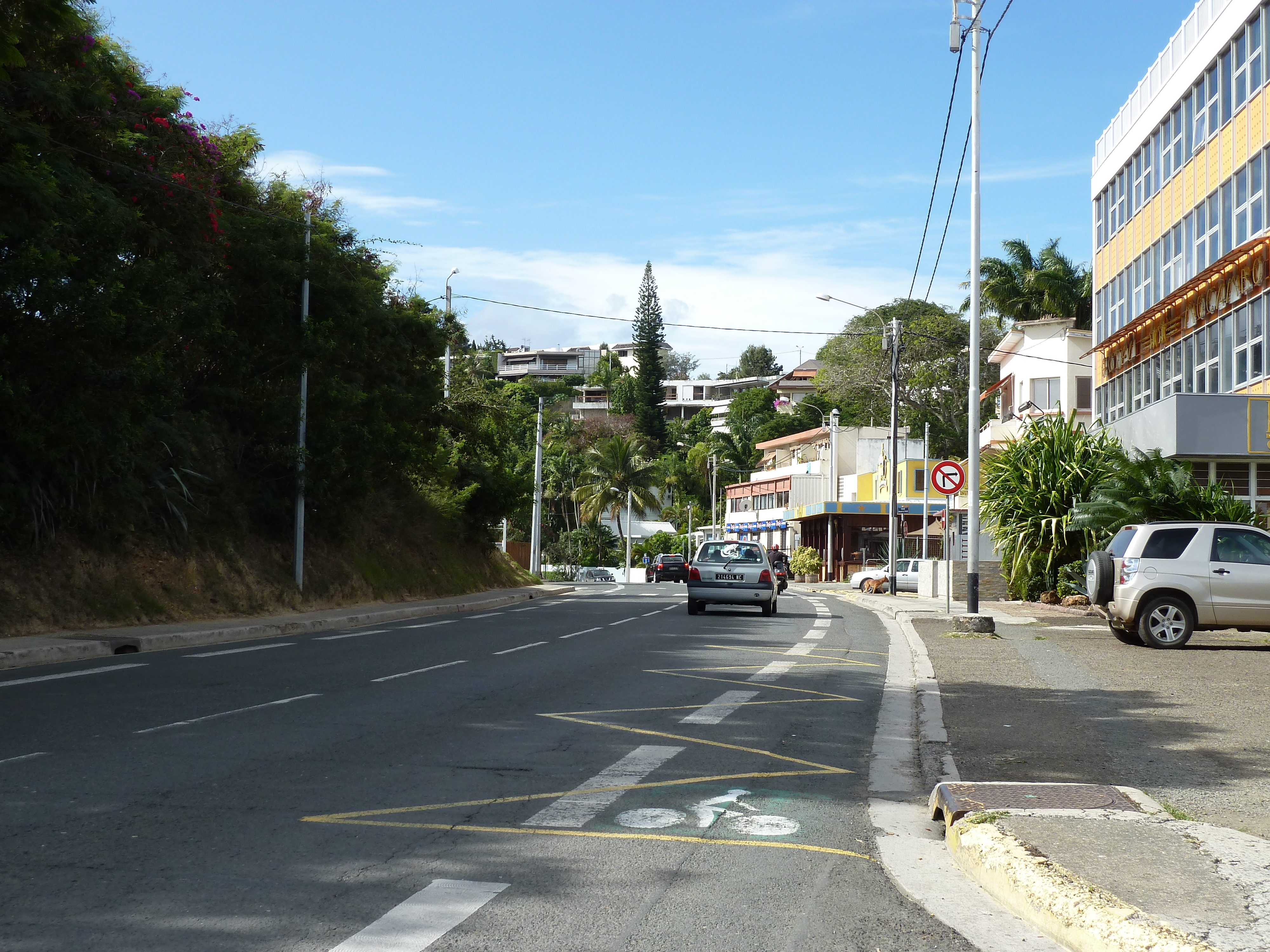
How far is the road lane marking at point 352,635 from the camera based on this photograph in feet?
63.1

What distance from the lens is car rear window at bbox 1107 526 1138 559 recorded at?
17.6 metres

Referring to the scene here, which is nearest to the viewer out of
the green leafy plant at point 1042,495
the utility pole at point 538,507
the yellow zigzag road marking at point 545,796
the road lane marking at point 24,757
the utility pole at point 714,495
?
the yellow zigzag road marking at point 545,796

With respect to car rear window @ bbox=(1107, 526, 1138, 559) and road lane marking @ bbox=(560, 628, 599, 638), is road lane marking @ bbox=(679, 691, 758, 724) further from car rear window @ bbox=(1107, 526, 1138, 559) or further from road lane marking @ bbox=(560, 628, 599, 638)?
car rear window @ bbox=(1107, 526, 1138, 559)

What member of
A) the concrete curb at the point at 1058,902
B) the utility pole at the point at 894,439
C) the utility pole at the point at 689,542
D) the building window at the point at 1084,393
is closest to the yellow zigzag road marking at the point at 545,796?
the concrete curb at the point at 1058,902

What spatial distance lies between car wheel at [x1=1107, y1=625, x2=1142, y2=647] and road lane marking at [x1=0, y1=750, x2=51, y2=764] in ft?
47.3

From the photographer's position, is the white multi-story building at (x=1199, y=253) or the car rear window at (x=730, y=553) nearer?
the white multi-story building at (x=1199, y=253)

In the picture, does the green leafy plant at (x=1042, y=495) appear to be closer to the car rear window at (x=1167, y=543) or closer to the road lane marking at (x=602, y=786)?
the car rear window at (x=1167, y=543)

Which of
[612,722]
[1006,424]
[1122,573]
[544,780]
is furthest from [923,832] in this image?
[1006,424]

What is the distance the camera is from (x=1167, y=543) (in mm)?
17359

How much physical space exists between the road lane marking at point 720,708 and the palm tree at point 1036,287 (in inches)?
1953

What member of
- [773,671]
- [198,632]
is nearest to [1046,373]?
[773,671]

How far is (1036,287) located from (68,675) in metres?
53.4

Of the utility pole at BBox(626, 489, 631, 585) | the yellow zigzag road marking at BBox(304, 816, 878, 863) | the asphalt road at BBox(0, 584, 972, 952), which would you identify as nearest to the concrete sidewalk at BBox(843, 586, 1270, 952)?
the asphalt road at BBox(0, 584, 972, 952)

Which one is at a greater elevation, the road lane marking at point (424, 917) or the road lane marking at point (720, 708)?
the road lane marking at point (424, 917)
